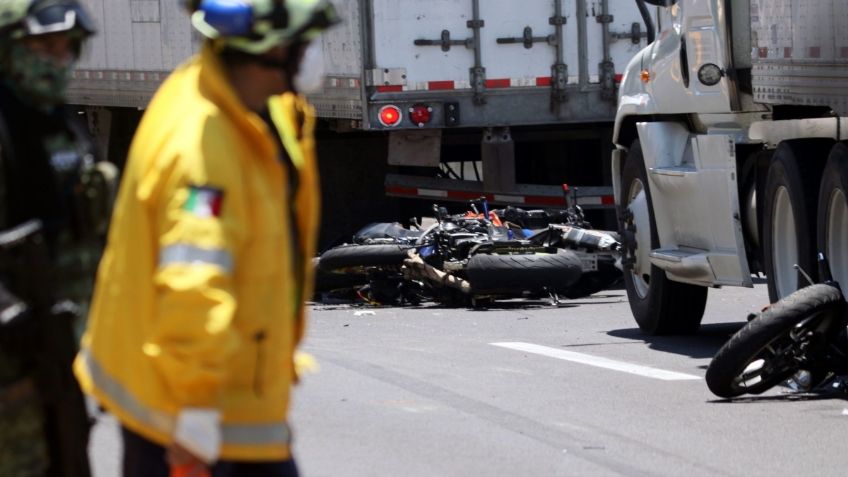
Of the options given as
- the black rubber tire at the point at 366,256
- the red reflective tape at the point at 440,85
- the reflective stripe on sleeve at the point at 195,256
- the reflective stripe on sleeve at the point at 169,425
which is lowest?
the black rubber tire at the point at 366,256

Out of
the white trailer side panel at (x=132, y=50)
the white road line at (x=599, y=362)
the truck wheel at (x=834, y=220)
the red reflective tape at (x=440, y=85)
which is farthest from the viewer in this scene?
the white trailer side panel at (x=132, y=50)

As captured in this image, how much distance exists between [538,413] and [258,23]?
529 centimetres

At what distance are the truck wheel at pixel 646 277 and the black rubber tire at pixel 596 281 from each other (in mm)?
2665

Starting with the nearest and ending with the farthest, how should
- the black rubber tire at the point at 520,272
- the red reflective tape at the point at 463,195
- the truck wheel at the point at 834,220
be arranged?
1. the truck wheel at the point at 834,220
2. the black rubber tire at the point at 520,272
3. the red reflective tape at the point at 463,195

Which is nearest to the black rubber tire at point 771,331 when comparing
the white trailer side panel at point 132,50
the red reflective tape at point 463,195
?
the red reflective tape at point 463,195

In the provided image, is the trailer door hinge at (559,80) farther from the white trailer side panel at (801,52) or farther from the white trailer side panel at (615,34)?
the white trailer side panel at (801,52)

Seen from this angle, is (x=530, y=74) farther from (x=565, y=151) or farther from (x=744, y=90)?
(x=744, y=90)

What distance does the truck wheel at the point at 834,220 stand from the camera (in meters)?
9.30

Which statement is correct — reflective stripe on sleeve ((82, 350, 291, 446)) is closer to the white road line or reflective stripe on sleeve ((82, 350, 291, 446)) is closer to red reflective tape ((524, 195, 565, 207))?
the white road line

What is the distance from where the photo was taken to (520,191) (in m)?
18.2

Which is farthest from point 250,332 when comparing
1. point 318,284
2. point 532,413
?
point 318,284

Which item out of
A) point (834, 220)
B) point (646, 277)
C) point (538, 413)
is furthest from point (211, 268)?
point (646, 277)

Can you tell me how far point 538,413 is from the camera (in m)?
8.66

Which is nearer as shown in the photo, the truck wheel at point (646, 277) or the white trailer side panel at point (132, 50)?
the truck wheel at point (646, 277)
